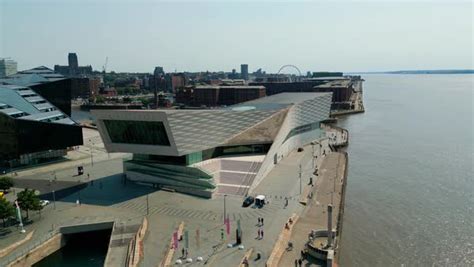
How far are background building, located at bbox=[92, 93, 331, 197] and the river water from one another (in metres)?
14.1

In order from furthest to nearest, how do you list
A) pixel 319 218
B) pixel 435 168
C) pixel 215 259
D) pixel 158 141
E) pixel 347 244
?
pixel 435 168 → pixel 158 141 → pixel 319 218 → pixel 347 244 → pixel 215 259

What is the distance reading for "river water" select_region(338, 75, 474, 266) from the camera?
40.9m

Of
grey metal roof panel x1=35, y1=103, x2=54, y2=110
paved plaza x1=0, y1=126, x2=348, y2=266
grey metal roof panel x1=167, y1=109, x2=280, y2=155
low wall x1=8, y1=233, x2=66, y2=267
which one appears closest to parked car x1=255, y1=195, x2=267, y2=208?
paved plaza x1=0, y1=126, x2=348, y2=266

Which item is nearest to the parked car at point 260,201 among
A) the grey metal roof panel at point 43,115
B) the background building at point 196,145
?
the background building at point 196,145

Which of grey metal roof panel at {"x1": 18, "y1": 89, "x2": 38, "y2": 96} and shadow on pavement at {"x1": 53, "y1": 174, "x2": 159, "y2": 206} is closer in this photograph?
shadow on pavement at {"x1": 53, "y1": 174, "x2": 159, "y2": 206}

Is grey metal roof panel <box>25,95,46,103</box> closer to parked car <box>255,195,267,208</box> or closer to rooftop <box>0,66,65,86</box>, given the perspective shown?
rooftop <box>0,66,65,86</box>

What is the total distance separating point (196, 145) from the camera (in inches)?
2211

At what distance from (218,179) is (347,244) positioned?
20511mm

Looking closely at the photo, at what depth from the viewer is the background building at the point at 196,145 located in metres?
53.6

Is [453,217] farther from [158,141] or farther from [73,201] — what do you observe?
[73,201]

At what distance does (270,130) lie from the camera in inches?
2601

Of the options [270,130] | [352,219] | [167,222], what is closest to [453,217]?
[352,219]

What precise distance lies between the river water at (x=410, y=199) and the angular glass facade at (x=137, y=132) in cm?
2450

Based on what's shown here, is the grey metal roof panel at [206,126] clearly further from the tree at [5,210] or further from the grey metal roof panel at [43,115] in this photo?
the grey metal roof panel at [43,115]
